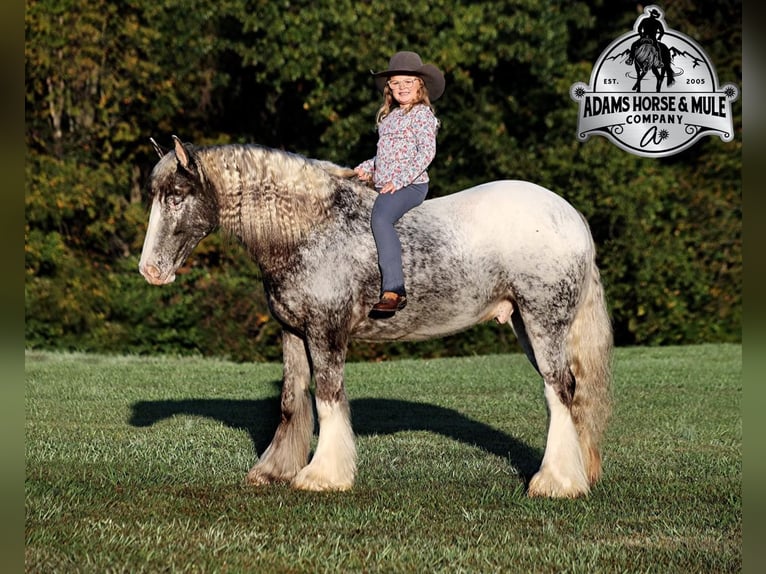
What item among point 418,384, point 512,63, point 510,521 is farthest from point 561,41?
point 510,521

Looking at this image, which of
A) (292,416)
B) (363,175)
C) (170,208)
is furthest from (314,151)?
(170,208)

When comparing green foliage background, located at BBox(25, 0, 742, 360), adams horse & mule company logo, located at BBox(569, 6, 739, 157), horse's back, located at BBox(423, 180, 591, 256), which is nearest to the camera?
horse's back, located at BBox(423, 180, 591, 256)

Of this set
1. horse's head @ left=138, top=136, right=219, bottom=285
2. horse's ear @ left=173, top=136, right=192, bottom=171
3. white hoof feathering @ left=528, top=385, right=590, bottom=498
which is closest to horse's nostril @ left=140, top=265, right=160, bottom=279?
horse's head @ left=138, top=136, right=219, bottom=285

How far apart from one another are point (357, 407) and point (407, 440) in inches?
108

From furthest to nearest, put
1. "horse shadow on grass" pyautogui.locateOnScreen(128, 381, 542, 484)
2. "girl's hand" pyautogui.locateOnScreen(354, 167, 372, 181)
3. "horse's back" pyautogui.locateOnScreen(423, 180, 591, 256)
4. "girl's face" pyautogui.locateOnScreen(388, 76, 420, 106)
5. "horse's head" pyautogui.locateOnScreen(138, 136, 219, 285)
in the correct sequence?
"horse shadow on grass" pyautogui.locateOnScreen(128, 381, 542, 484) → "girl's hand" pyautogui.locateOnScreen(354, 167, 372, 181) → "girl's face" pyautogui.locateOnScreen(388, 76, 420, 106) → "horse's back" pyautogui.locateOnScreen(423, 180, 591, 256) → "horse's head" pyautogui.locateOnScreen(138, 136, 219, 285)

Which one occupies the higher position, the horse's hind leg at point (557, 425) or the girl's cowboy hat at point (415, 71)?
the girl's cowboy hat at point (415, 71)

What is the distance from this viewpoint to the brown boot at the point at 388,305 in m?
6.44

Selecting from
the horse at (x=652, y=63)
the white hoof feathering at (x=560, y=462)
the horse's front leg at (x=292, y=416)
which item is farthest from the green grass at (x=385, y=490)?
the horse at (x=652, y=63)

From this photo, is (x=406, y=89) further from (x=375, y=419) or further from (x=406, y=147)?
(x=375, y=419)

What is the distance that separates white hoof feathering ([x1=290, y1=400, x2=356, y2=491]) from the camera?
6.46 meters

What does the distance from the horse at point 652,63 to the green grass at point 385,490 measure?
243 inches

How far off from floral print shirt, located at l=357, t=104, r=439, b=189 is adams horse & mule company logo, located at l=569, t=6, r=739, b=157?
11.0 metres

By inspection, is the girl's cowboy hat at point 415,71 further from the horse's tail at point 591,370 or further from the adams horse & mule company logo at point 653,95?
the adams horse & mule company logo at point 653,95

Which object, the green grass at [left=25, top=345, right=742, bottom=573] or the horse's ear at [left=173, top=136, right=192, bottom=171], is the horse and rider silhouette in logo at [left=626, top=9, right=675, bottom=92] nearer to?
the green grass at [left=25, top=345, right=742, bottom=573]
